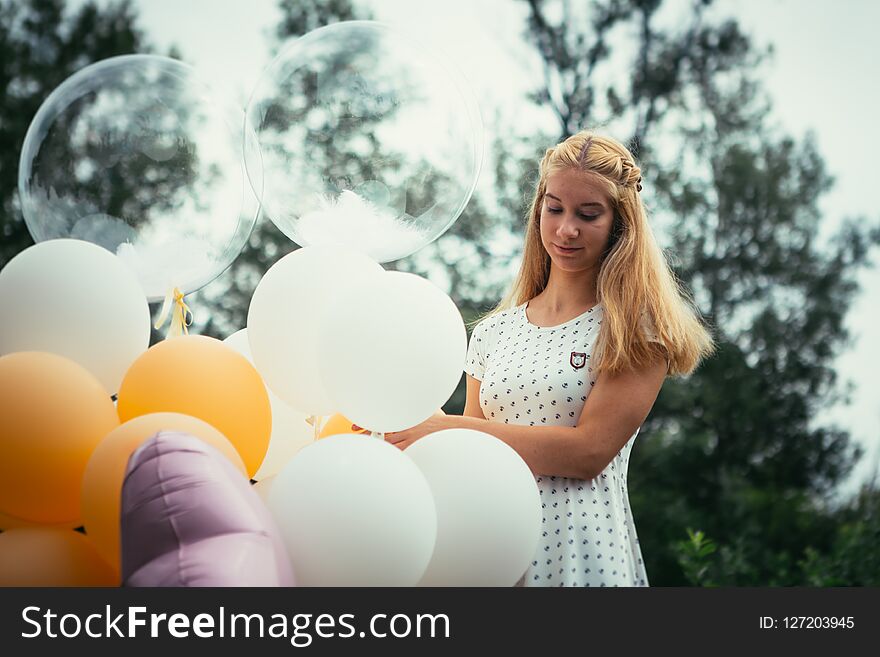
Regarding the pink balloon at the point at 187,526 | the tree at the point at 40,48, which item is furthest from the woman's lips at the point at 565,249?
the tree at the point at 40,48

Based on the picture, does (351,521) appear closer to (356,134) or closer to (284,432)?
(284,432)

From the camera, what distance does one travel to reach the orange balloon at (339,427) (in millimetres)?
2064

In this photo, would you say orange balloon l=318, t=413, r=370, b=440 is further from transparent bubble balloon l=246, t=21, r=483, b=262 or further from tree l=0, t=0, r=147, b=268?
tree l=0, t=0, r=147, b=268

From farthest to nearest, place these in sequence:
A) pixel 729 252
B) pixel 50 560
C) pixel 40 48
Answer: pixel 729 252 < pixel 40 48 < pixel 50 560

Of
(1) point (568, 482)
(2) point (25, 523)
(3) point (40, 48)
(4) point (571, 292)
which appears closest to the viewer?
(2) point (25, 523)

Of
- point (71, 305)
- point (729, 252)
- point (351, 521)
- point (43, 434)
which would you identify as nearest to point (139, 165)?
point (71, 305)

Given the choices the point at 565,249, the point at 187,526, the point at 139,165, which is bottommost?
the point at 187,526

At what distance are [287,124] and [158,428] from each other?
0.74 m

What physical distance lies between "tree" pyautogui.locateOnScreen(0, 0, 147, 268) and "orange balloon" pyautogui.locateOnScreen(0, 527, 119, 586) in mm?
6004

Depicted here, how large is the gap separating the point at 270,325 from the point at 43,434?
1.58 ft

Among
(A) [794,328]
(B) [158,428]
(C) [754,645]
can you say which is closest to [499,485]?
(C) [754,645]

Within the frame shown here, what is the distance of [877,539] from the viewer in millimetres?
5609

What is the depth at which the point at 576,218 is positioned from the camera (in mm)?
2066

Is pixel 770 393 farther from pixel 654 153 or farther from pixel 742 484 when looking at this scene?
pixel 654 153
